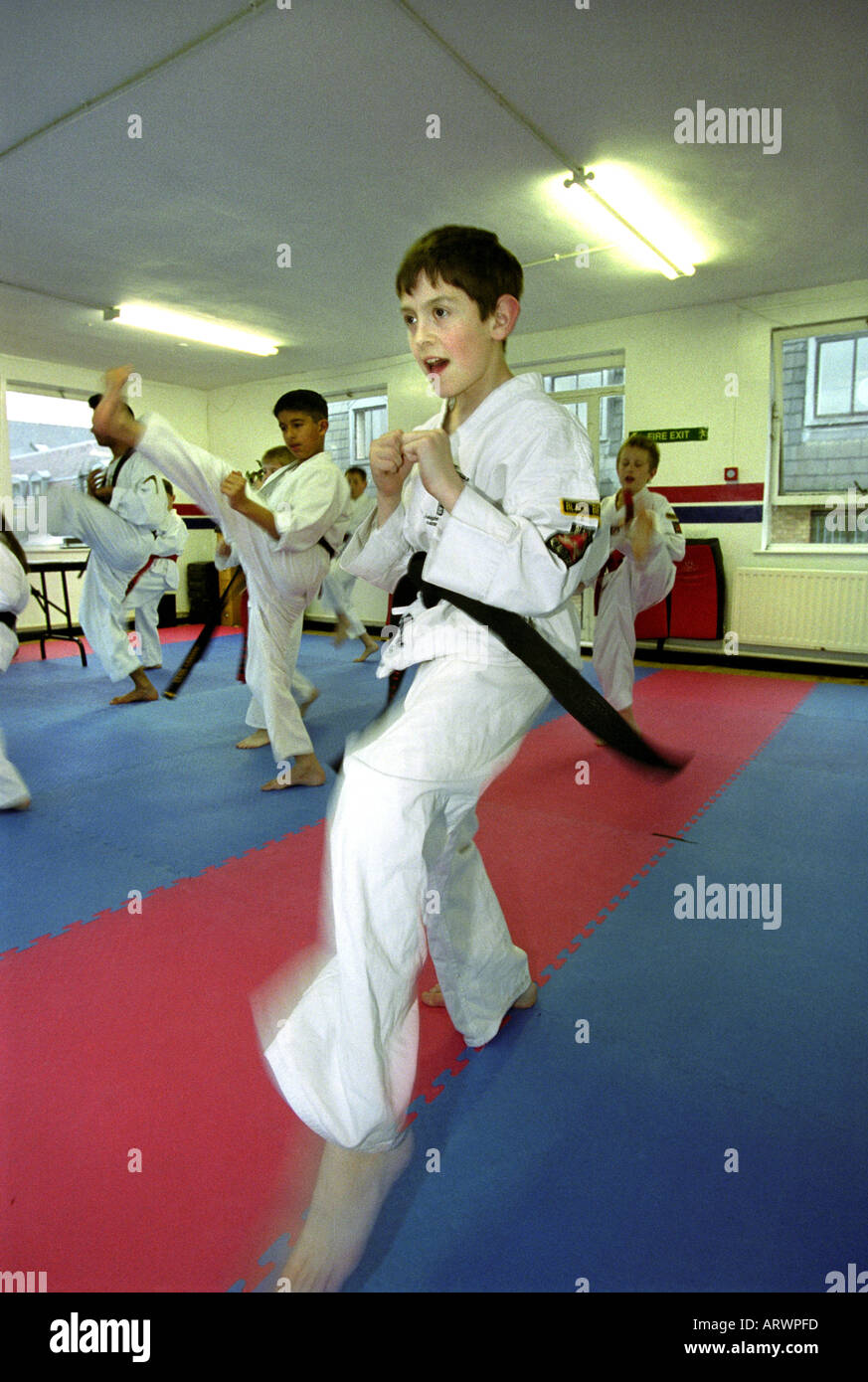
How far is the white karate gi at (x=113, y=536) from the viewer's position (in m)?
5.99

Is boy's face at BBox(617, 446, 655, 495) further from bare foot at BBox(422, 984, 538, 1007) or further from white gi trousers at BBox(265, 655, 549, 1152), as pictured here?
white gi trousers at BBox(265, 655, 549, 1152)

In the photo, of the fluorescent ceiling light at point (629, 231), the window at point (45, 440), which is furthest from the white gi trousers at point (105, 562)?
the window at point (45, 440)

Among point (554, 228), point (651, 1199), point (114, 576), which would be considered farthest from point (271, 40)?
point (651, 1199)

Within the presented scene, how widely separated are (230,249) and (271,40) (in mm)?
2674

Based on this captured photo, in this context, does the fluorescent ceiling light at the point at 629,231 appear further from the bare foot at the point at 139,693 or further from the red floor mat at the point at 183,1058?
the bare foot at the point at 139,693

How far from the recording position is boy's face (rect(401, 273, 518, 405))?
1596 mm

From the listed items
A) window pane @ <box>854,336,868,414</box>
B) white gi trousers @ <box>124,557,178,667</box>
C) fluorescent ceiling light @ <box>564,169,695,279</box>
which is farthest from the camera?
window pane @ <box>854,336,868,414</box>

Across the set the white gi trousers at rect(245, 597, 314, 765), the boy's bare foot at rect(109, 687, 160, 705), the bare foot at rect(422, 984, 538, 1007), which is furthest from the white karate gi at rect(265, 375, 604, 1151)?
the boy's bare foot at rect(109, 687, 160, 705)

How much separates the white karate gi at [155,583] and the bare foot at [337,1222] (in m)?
5.62

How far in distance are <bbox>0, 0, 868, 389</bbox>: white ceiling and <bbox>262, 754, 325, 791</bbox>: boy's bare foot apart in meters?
3.31

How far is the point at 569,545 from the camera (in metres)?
1.41

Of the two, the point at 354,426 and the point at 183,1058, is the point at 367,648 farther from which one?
the point at 183,1058

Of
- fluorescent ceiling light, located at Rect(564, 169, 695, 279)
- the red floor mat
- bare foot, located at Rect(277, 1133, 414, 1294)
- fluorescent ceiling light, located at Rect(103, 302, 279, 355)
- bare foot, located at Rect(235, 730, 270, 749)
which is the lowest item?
the red floor mat

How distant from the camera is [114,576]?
629cm
